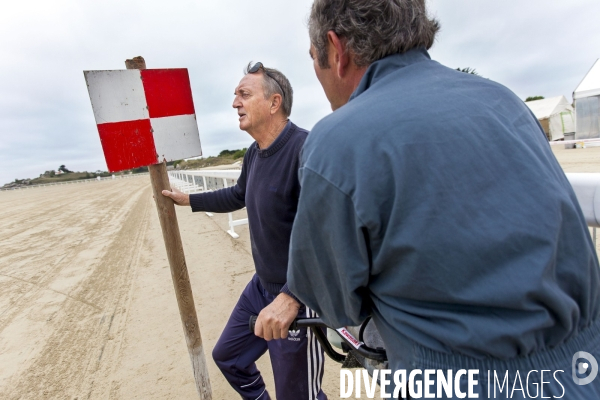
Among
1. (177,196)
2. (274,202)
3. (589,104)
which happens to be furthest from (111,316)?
(589,104)

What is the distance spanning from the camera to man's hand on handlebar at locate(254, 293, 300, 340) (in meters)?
1.50

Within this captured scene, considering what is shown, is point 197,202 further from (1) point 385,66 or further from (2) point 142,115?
(1) point 385,66

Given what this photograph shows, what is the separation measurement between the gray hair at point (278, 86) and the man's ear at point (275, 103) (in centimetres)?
2

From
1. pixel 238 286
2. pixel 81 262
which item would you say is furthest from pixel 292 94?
pixel 81 262

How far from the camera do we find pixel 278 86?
2.24m

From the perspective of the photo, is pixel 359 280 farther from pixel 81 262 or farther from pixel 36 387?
pixel 81 262

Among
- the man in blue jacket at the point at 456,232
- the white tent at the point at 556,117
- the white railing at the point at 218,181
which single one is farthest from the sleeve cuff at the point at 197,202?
the white tent at the point at 556,117

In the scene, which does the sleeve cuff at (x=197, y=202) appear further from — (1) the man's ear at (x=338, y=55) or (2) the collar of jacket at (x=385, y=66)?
(2) the collar of jacket at (x=385, y=66)

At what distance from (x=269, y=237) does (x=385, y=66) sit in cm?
127

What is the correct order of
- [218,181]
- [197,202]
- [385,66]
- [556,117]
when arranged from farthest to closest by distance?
[556,117], [218,181], [197,202], [385,66]

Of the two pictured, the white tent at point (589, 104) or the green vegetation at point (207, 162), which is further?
the green vegetation at point (207, 162)

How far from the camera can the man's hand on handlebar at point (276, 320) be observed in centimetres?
150

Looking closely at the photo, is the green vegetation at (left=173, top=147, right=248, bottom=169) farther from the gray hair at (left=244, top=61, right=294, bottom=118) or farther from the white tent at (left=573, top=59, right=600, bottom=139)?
the gray hair at (left=244, top=61, right=294, bottom=118)

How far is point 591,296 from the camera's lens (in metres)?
0.87
